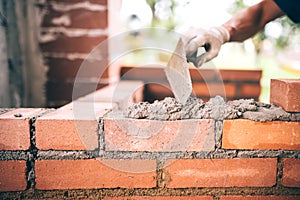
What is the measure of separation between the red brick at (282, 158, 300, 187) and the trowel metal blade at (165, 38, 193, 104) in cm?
33

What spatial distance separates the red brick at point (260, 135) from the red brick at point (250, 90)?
1.45 metres

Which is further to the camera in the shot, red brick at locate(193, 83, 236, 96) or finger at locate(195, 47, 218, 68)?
red brick at locate(193, 83, 236, 96)

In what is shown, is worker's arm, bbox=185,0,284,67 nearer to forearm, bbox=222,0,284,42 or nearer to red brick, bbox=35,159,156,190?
forearm, bbox=222,0,284,42

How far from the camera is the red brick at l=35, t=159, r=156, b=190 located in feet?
2.52

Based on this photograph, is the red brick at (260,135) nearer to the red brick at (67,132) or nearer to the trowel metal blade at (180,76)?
the trowel metal blade at (180,76)

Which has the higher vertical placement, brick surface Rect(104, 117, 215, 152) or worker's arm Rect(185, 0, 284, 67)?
worker's arm Rect(185, 0, 284, 67)

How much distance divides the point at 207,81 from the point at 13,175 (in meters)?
1.63

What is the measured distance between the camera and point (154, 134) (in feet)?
2.48

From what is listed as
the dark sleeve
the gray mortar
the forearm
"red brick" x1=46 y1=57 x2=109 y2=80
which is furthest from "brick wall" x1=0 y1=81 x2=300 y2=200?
"red brick" x1=46 y1=57 x2=109 y2=80

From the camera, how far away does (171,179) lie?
0.79m

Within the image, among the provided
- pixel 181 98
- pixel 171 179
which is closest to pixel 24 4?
pixel 181 98

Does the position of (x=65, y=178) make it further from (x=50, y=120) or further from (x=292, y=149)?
(x=292, y=149)

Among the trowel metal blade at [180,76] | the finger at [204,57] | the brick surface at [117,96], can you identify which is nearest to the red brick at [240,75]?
the brick surface at [117,96]

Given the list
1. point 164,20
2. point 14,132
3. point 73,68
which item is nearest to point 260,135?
point 14,132
